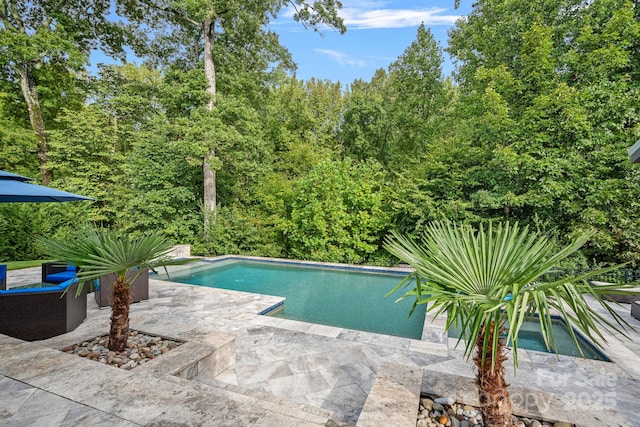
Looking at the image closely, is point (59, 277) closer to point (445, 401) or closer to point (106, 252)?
point (106, 252)

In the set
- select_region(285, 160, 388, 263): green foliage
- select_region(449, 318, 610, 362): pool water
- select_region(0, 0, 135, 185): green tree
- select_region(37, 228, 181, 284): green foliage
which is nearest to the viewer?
select_region(37, 228, 181, 284): green foliage

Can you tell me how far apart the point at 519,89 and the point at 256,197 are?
10.7m

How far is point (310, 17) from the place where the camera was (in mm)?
12336

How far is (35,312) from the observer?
3578 mm

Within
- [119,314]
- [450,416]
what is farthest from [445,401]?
[119,314]

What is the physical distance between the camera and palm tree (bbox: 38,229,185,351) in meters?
2.88

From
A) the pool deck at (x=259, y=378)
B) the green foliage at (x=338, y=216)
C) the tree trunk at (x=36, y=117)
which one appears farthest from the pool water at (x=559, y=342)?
the tree trunk at (x=36, y=117)

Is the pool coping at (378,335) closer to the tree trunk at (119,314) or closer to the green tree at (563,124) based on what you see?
the tree trunk at (119,314)

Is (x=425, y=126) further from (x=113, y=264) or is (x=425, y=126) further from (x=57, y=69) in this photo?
(x=57, y=69)

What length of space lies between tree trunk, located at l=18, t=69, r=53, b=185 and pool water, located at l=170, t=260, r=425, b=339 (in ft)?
28.9

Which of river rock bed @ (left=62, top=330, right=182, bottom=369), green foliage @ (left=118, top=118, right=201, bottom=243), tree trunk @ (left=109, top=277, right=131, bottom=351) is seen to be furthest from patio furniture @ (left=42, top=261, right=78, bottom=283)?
green foliage @ (left=118, top=118, right=201, bottom=243)

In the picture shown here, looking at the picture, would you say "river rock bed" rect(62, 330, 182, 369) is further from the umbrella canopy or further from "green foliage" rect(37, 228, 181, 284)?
the umbrella canopy

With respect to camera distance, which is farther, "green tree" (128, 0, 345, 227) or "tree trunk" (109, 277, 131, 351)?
"green tree" (128, 0, 345, 227)

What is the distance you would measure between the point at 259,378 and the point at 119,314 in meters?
1.58
